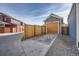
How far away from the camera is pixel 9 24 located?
4.12 metres

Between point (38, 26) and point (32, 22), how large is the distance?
0.23m

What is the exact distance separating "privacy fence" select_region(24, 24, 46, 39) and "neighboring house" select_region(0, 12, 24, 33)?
0.62ft

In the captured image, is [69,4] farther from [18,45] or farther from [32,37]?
[18,45]

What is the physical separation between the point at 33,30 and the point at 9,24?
79 centimetres

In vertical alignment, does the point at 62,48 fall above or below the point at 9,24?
below

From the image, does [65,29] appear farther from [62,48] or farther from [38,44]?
[38,44]

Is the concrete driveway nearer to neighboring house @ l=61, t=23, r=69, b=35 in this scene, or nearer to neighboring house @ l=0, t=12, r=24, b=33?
neighboring house @ l=61, t=23, r=69, b=35

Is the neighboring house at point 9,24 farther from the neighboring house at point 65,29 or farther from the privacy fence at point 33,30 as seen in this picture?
the neighboring house at point 65,29

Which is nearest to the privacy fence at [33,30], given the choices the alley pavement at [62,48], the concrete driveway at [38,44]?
the concrete driveway at [38,44]

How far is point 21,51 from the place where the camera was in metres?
3.55

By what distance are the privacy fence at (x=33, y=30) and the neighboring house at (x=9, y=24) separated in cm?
19

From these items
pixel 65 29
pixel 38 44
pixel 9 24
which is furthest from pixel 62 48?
pixel 9 24

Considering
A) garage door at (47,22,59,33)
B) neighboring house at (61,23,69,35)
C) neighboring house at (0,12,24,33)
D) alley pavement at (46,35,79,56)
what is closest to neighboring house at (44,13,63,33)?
garage door at (47,22,59,33)

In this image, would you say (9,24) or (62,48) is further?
(9,24)
